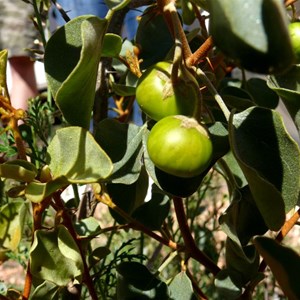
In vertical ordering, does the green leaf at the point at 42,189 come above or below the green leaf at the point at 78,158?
below

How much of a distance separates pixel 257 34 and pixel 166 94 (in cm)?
21

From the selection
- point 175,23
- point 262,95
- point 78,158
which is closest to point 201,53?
point 175,23

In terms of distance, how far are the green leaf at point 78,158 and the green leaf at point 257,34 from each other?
19 cm

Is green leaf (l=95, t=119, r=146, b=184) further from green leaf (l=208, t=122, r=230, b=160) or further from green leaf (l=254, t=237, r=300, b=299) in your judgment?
green leaf (l=254, t=237, r=300, b=299)

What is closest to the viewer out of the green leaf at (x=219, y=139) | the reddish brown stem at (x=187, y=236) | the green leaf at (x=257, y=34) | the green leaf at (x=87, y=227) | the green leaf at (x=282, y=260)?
the green leaf at (x=257, y=34)

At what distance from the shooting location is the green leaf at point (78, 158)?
0.56 meters

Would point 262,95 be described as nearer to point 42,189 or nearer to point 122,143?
point 122,143

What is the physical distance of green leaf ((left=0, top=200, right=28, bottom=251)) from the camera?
32.6 inches

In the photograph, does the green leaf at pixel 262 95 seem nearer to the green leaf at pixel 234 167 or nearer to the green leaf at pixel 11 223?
the green leaf at pixel 234 167

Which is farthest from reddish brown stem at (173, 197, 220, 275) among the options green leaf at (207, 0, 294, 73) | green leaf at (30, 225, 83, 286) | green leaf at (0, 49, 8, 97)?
green leaf at (207, 0, 294, 73)

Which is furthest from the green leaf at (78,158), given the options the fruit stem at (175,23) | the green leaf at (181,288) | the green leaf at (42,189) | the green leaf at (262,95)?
the green leaf at (262,95)

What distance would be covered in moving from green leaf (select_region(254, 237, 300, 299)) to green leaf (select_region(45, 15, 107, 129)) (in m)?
0.21

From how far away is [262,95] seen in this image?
96 cm

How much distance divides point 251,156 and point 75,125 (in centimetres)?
19
